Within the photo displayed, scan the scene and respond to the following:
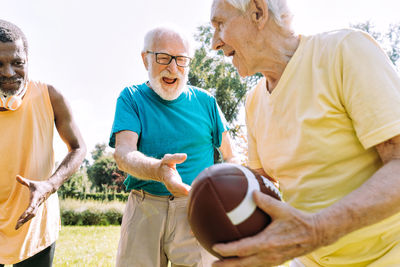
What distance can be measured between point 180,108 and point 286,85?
4.63ft

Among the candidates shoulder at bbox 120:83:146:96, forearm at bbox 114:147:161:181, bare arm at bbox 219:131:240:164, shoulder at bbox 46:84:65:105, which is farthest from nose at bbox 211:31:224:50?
shoulder at bbox 46:84:65:105

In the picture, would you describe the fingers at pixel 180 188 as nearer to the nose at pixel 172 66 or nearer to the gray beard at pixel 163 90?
the gray beard at pixel 163 90

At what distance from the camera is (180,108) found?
127 inches

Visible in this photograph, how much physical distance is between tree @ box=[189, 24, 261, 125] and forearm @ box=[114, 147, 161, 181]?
24.3 meters

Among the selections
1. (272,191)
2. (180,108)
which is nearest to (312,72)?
(272,191)

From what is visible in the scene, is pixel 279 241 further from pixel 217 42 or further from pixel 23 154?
pixel 23 154

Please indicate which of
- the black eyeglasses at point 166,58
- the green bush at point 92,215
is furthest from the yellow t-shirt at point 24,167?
the green bush at point 92,215

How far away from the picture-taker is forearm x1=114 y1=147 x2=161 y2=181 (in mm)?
2387

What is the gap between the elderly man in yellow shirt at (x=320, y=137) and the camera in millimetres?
1399

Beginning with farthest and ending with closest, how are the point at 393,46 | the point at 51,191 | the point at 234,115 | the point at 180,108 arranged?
the point at 234,115, the point at 393,46, the point at 180,108, the point at 51,191

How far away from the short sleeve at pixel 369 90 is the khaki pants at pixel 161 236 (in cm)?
172

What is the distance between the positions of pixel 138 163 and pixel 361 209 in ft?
5.17

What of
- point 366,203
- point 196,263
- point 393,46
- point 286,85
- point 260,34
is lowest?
point 393,46

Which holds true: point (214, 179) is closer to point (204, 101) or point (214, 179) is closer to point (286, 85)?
point (286, 85)
